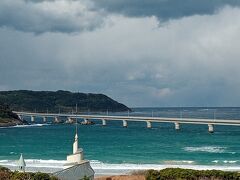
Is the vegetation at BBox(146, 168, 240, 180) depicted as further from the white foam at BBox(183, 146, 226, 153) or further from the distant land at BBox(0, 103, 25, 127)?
the distant land at BBox(0, 103, 25, 127)

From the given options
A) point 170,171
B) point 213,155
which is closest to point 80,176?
point 170,171

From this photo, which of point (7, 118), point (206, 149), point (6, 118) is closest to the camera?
point (206, 149)

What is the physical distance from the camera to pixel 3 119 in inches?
7367

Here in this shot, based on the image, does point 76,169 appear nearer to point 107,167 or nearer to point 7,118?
point 107,167

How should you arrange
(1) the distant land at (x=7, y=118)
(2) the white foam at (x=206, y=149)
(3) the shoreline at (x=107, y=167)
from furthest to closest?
(1) the distant land at (x=7, y=118), (2) the white foam at (x=206, y=149), (3) the shoreline at (x=107, y=167)

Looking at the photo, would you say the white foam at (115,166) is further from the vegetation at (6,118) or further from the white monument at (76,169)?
the vegetation at (6,118)

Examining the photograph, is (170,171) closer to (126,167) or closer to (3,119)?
(126,167)

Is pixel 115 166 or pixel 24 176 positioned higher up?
pixel 24 176

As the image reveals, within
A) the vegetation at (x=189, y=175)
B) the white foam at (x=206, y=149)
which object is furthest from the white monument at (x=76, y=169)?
the white foam at (x=206, y=149)

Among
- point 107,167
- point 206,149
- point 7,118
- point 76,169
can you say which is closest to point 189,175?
point 76,169

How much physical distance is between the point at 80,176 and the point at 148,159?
37.1 metres

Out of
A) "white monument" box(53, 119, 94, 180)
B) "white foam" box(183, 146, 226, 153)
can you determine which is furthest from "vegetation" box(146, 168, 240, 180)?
"white foam" box(183, 146, 226, 153)

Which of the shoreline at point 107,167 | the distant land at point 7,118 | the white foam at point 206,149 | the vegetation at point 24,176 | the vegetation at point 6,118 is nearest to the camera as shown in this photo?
the vegetation at point 24,176

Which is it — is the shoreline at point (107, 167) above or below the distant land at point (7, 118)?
below
